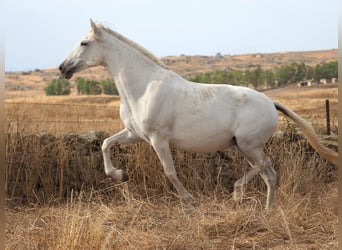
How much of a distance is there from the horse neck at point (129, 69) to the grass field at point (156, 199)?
3.84 feet

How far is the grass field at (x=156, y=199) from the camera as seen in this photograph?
455 cm

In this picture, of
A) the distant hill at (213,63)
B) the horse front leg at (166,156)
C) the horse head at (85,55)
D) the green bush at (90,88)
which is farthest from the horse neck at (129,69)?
the distant hill at (213,63)

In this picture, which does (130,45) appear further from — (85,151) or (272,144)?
(272,144)

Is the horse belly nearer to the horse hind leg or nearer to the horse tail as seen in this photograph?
the horse hind leg

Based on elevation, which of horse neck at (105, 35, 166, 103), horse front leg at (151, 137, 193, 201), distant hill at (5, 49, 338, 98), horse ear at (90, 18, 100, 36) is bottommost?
distant hill at (5, 49, 338, 98)

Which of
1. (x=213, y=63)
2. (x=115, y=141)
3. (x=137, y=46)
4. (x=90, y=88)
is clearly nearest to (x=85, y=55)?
(x=137, y=46)

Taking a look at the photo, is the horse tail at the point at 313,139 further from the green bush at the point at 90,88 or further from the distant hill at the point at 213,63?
the distant hill at the point at 213,63

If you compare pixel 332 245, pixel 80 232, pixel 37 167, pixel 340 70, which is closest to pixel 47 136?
pixel 37 167

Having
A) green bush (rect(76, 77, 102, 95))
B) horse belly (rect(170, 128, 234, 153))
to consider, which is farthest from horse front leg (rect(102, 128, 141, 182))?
green bush (rect(76, 77, 102, 95))

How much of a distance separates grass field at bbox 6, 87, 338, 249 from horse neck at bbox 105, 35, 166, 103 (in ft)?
3.84

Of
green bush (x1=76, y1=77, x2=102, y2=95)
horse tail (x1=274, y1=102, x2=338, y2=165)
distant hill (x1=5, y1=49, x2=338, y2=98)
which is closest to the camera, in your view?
horse tail (x1=274, y1=102, x2=338, y2=165)

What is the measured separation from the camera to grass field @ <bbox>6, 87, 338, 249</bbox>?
4547 millimetres

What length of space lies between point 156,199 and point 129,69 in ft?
6.30

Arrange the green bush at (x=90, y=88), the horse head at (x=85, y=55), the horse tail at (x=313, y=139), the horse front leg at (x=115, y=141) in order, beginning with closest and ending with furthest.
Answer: the horse tail at (x=313, y=139)
the horse head at (x=85, y=55)
the horse front leg at (x=115, y=141)
the green bush at (x=90, y=88)
